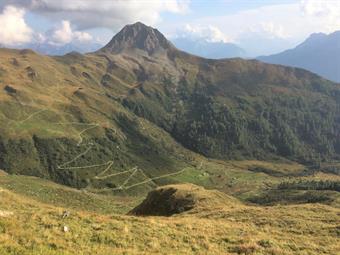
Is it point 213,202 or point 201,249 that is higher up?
point 201,249

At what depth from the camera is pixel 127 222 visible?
120 ft

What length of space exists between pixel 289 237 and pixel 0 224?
2282 cm

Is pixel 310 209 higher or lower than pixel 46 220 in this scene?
lower

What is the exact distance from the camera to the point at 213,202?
6862 cm

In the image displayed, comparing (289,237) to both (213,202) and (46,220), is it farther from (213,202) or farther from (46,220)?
(213,202)

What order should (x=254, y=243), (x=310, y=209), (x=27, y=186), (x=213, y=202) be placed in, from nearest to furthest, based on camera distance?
(x=254, y=243)
(x=310, y=209)
(x=213, y=202)
(x=27, y=186)

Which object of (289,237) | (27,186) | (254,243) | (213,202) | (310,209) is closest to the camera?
(254,243)

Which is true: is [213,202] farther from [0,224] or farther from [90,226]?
[0,224]

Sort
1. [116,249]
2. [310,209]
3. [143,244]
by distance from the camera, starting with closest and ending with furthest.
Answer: [116,249]
[143,244]
[310,209]

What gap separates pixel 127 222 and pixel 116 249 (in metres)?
10.3

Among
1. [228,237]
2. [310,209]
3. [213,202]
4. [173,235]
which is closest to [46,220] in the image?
[173,235]

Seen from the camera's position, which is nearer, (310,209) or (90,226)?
(90,226)

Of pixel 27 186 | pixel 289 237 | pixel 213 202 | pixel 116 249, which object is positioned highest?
pixel 116 249

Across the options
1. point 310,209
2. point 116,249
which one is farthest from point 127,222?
point 310,209
